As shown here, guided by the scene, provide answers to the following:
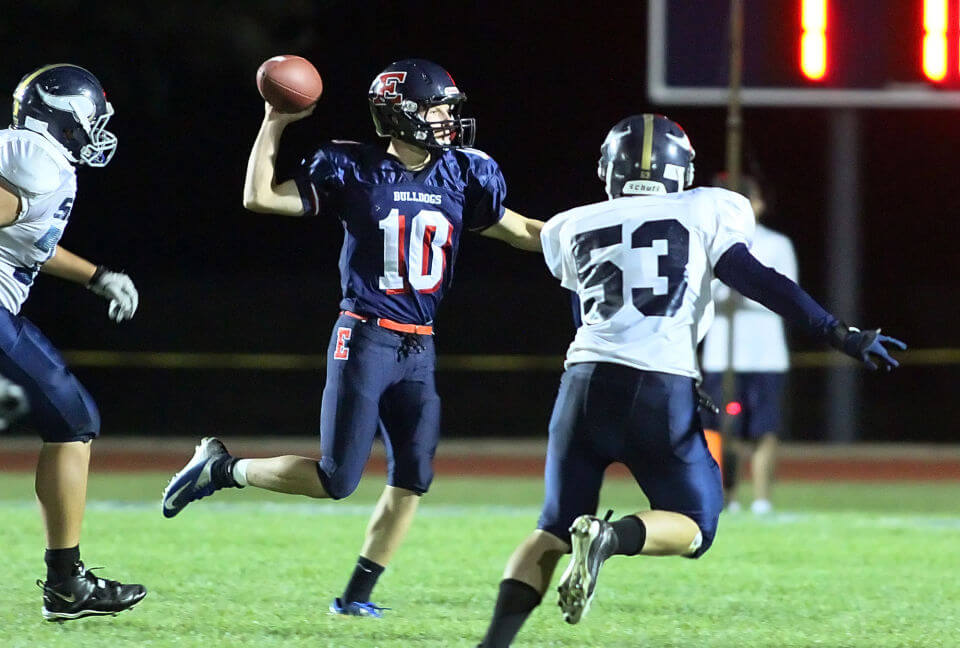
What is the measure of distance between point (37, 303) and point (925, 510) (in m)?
11.0

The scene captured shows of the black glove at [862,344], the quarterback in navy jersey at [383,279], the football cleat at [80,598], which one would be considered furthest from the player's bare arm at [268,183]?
the black glove at [862,344]

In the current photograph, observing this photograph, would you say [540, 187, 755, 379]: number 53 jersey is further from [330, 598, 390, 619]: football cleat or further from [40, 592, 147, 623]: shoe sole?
[40, 592, 147, 623]: shoe sole

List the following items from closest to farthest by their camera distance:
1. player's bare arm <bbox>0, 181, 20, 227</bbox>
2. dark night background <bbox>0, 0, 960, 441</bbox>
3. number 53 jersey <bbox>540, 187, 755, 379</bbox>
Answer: number 53 jersey <bbox>540, 187, 755, 379</bbox>
player's bare arm <bbox>0, 181, 20, 227</bbox>
dark night background <bbox>0, 0, 960, 441</bbox>

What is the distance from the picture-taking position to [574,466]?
4488 millimetres

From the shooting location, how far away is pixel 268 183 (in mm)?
5316

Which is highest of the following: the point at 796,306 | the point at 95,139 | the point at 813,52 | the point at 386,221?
the point at 813,52

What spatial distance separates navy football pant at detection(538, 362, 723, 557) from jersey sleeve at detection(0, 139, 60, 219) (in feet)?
5.56

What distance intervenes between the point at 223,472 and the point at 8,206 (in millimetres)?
1193

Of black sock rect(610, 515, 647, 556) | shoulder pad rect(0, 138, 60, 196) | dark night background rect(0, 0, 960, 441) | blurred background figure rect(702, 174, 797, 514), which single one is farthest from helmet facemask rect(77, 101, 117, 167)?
dark night background rect(0, 0, 960, 441)

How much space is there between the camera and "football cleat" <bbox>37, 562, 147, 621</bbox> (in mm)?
5199

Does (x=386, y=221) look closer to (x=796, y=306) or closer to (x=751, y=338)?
(x=796, y=306)

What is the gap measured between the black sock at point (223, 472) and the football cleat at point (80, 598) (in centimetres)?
50

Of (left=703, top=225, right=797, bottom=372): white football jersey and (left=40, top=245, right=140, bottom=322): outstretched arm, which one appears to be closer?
(left=40, top=245, right=140, bottom=322): outstretched arm

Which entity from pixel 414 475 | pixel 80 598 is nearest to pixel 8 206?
pixel 80 598
